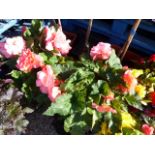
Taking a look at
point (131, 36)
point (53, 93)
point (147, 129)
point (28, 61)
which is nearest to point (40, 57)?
point (28, 61)

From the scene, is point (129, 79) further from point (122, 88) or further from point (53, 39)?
point (53, 39)

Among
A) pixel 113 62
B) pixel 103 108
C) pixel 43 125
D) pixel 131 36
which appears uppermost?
pixel 131 36

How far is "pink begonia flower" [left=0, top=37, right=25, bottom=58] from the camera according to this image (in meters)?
1.47

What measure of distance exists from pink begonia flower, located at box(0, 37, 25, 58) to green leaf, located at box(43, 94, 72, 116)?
0.30m

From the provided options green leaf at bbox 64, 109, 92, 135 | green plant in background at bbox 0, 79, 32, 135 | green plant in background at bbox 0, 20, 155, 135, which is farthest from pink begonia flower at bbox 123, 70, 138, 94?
green plant in background at bbox 0, 79, 32, 135

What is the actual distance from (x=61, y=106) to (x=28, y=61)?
0.25 meters

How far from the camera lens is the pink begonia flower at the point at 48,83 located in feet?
4.56

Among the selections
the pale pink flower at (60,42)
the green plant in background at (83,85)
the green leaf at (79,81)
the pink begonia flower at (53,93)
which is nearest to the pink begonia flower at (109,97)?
the green plant in background at (83,85)

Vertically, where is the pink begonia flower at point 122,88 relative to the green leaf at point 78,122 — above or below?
above

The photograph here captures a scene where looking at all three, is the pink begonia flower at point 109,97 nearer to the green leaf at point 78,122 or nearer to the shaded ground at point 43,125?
the green leaf at point 78,122

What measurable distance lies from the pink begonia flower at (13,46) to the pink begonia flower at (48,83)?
0.17 meters

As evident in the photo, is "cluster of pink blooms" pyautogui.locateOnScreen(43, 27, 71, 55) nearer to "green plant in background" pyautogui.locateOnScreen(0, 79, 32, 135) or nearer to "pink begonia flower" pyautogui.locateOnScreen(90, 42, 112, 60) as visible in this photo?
"pink begonia flower" pyautogui.locateOnScreen(90, 42, 112, 60)

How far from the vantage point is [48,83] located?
4.57 ft
